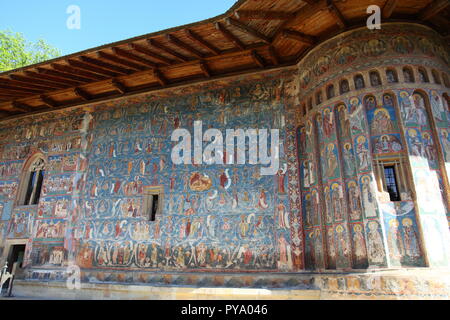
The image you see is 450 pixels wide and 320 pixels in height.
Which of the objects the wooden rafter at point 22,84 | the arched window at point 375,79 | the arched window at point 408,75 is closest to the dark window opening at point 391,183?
the arched window at point 375,79

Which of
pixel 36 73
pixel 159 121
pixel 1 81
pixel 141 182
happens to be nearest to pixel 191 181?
pixel 141 182

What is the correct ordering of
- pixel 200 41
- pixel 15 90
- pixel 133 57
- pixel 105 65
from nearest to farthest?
pixel 200 41, pixel 133 57, pixel 105 65, pixel 15 90

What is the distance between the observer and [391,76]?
6832 mm

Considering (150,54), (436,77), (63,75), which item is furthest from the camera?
(63,75)

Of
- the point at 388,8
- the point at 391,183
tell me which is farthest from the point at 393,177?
the point at 388,8

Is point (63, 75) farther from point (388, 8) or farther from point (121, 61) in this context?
point (388, 8)

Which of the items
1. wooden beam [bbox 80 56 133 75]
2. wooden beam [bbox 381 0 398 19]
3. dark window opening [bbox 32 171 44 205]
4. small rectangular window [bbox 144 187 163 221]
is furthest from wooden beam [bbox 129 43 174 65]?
dark window opening [bbox 32 171 44 205]

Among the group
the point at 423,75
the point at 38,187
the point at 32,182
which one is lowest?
the point at 38,187

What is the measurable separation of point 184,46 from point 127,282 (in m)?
6.19

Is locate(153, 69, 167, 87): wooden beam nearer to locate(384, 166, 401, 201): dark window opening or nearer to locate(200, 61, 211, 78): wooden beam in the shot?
locate(200, 61, 211, 78): wooden beam

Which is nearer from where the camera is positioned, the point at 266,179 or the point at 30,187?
the point at 266,179

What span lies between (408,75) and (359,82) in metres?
0.99

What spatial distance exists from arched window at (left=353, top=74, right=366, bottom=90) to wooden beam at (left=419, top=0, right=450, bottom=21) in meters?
1.95
